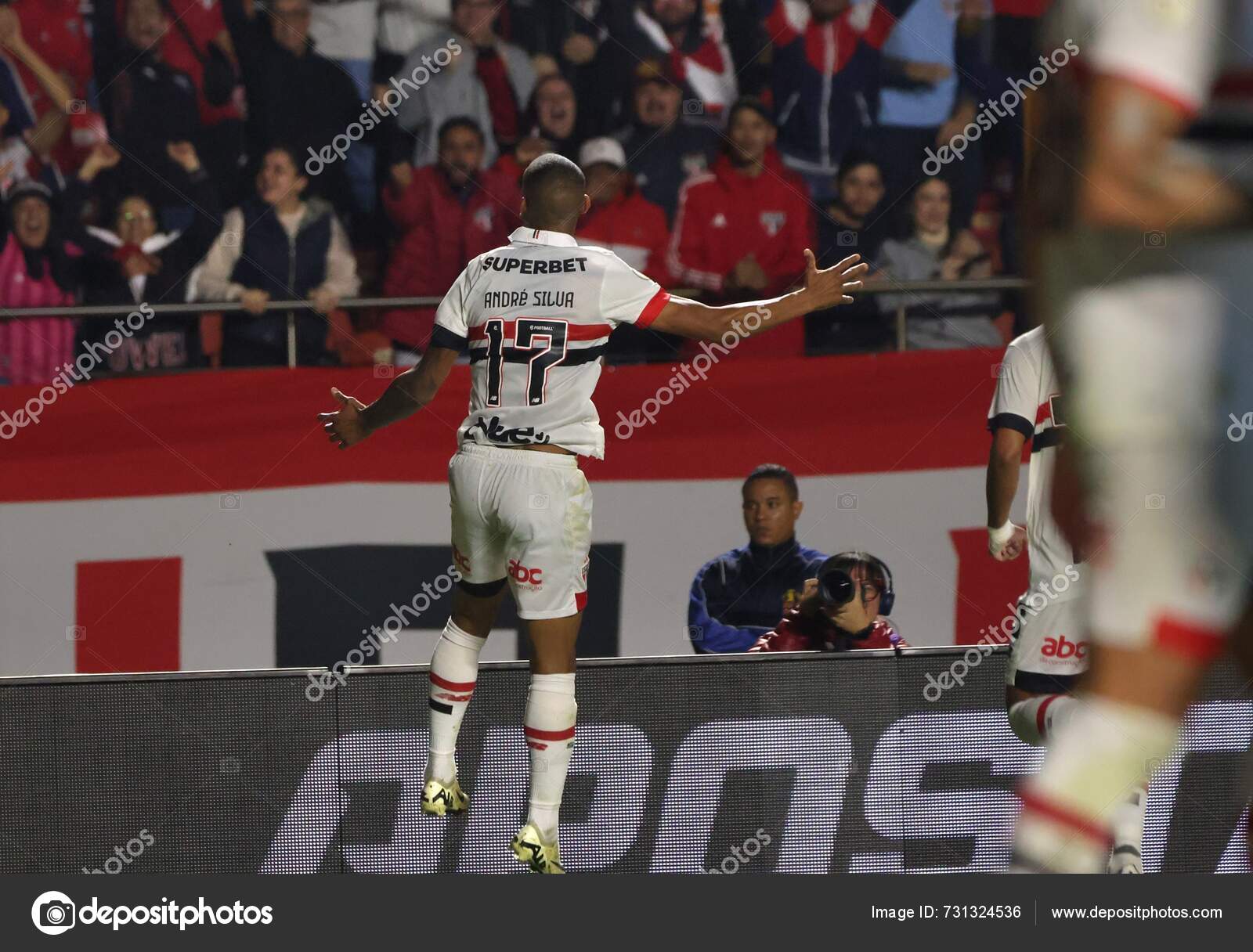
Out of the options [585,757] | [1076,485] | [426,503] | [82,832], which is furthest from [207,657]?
[1076,485]

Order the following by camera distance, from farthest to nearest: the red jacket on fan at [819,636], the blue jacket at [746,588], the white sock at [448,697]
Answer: the blue jacket at [746,588] → the red jacket on fan at [819,636] → the white sock at [448,697]

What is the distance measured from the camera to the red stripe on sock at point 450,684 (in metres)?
4.56

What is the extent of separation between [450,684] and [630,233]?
Result: 11.4ft

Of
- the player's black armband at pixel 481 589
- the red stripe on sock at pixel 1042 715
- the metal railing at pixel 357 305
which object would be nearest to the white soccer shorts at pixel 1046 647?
the red stripe on sock at pixel 1042 715

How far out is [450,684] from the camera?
15.0 ft

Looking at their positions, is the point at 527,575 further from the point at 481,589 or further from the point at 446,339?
the point at 446,339

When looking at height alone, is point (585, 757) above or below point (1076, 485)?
below

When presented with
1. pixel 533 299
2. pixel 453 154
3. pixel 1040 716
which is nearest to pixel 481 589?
pixel 533 299

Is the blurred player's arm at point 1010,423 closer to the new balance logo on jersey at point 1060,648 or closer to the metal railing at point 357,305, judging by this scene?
the new balance logo on jersey at point 1060,648

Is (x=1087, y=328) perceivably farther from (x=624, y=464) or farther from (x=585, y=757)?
(x=624, y=464)

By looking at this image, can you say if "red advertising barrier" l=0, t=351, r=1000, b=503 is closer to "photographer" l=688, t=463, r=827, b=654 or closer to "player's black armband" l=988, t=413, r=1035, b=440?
"photographer" l=688, t=463, r=827, b=654

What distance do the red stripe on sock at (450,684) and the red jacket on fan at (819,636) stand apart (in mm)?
1197

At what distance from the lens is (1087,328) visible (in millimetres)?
1737

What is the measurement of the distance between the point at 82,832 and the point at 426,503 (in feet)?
8.76
